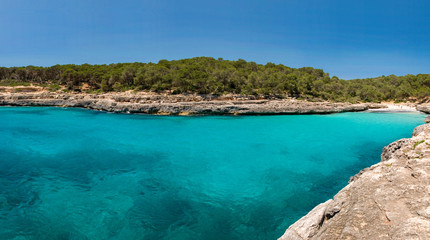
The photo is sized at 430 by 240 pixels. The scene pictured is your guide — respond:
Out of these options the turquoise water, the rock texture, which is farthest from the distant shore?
the rock texture

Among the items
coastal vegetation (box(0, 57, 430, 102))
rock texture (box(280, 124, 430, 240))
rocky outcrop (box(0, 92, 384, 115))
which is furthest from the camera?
coastal vegetation (box(0, 57, 430, 102))

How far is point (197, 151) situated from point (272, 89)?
2924 cm

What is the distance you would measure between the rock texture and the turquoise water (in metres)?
2.59

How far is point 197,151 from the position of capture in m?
14.5

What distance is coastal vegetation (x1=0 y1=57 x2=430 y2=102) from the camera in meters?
38.7

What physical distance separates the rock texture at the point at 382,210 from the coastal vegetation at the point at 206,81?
33.6 meters

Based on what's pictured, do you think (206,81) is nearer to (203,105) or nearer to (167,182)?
(203,105)

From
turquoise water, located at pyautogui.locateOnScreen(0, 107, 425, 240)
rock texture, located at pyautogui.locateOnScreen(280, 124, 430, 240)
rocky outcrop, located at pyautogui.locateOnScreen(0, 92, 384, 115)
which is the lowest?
turquoise water, located at pyautogui.locateOnScreen(0, 107, 425, 240)

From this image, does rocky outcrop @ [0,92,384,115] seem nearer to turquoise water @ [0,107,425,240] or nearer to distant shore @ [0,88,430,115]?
distant shore @ [0,88,430,115]

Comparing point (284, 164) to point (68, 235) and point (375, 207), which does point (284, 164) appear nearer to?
point (375, 207)

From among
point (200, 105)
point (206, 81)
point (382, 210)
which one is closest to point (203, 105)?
point (200, 105)

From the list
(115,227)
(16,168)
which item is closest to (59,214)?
(115,227)

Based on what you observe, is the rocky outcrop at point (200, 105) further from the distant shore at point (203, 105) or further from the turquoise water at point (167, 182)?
the turquoise water at point (167, 182)

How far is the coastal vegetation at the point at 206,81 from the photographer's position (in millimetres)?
38656
